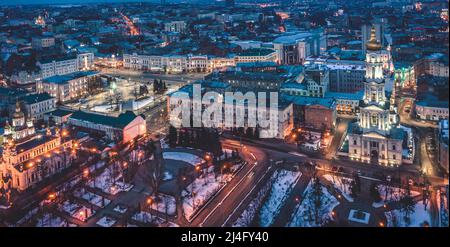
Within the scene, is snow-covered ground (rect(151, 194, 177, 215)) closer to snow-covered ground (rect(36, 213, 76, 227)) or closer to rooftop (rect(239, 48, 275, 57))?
snow-covered ground (rect(36, 213, 76, 227))

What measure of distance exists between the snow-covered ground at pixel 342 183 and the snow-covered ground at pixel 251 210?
153 cm

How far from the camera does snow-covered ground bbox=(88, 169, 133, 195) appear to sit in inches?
392

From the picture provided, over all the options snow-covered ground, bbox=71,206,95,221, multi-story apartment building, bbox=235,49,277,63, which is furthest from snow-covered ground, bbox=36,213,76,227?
multi-story apartment building, bbox=235,49,277,63

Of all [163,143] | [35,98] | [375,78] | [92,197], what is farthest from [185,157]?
[35,98]

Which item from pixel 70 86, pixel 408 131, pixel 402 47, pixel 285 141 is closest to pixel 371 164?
pixel 408 131

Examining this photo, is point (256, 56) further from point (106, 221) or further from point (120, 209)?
point (106, 221)

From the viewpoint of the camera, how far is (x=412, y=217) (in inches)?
323

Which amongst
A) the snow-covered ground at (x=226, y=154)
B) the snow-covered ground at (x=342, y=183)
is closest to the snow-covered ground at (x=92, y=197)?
the snow-covered ground at (x=226, y=154)

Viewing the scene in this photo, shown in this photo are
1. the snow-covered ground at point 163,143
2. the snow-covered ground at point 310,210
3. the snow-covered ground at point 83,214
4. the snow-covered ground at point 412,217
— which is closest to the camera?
the snow-covered ground at point 412,217

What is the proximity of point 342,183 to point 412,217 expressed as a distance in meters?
2.03

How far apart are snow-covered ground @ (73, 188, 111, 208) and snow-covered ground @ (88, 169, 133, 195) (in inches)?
11.0

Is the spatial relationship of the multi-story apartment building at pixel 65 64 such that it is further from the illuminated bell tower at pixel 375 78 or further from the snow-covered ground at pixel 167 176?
the illuminated bell tower at pixel 375 78

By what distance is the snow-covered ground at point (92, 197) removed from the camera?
935 cm
